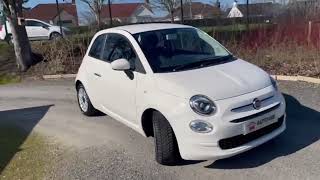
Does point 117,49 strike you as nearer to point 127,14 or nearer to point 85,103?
point 85,103

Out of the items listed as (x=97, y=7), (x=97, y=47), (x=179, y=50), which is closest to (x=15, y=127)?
(x=97, y=47)

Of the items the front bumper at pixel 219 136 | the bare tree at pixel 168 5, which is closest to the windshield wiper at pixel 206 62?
the front bumper at pixel 219 136

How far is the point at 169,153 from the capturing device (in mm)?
4883

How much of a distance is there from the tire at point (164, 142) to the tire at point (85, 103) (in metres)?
2.63

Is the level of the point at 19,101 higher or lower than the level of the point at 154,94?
lower

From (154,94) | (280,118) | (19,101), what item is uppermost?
(154,94)

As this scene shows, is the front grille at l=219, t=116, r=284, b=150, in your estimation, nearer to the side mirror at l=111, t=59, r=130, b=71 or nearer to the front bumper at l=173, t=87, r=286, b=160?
the front bumper at l=173, t=87, r=286, b=160

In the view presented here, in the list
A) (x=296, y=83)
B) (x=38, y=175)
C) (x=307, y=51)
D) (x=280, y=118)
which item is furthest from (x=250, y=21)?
(x=38, y=175)

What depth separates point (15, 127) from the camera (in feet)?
24.6

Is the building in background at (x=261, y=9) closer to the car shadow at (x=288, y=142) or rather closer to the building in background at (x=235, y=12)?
the building in background at (x=235, y=12)

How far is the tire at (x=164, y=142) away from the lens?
4812 mm

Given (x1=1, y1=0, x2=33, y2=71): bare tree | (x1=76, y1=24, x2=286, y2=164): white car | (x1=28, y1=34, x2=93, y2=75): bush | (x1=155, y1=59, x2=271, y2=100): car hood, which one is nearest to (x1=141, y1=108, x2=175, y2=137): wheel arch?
(x1=76, y1=24, x2=286, y2=164): white car

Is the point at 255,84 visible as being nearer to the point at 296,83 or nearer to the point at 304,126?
the point at 304,126

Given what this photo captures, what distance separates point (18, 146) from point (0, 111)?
2984 millimetres
